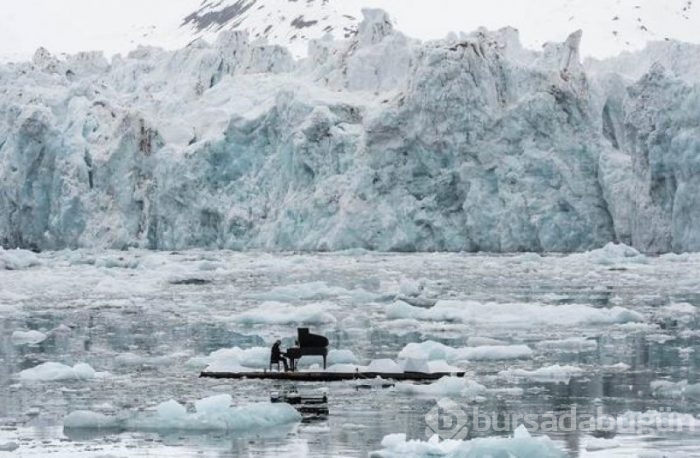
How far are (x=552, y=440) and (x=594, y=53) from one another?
268 feet

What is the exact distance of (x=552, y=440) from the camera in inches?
337

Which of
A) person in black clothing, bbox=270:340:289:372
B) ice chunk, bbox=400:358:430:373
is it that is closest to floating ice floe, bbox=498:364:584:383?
ice chunk, bbox=400:358:430:373

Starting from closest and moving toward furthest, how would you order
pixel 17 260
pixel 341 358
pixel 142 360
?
pixel 341 358
pixel 142 360
pixel 17 260

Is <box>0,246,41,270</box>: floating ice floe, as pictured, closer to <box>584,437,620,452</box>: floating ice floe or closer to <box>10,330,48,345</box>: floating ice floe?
<box>10,330,48,345</box>: floating ice floe

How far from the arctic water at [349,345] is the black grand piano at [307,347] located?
0.40 metres

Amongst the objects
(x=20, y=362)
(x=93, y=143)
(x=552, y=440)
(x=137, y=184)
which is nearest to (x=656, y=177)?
(x=137, y=184)

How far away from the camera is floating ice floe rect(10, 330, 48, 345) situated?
1577 centimetres

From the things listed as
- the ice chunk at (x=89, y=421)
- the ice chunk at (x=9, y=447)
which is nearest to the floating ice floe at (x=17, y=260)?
the ice chunk at (x=89, y=421)

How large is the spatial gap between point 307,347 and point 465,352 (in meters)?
2.11

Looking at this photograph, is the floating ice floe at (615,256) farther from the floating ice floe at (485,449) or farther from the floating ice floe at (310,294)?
the floating ice floe at (485,449)

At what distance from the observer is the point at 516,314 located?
18.4 m

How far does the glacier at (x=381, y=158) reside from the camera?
38062 mm

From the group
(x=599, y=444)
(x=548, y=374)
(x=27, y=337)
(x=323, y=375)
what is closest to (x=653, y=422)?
(x=599, y=444)

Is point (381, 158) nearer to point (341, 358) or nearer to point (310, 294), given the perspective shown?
point (310, 294)
